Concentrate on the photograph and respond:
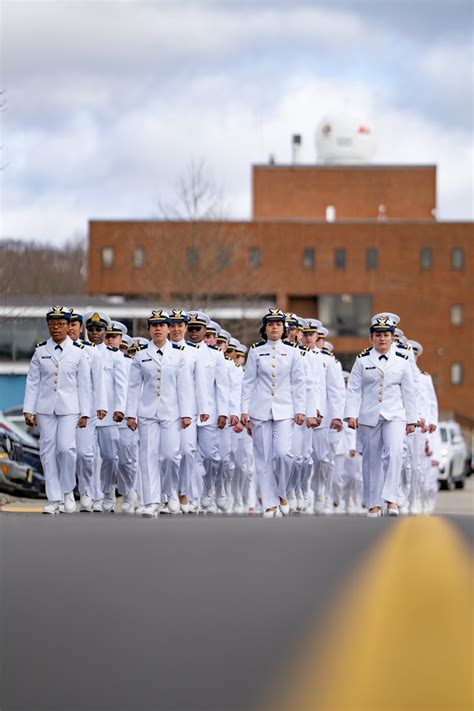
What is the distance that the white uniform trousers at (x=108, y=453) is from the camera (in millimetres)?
16694

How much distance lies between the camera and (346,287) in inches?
2992

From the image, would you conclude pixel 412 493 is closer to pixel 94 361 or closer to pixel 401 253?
pixel 94 361

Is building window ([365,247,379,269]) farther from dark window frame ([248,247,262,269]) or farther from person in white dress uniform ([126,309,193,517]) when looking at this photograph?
person in white dress uniform ([126,309,193,517])

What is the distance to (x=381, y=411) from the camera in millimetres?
14727

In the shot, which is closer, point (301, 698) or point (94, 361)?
point (301, 698)

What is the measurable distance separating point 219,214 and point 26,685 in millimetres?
33116

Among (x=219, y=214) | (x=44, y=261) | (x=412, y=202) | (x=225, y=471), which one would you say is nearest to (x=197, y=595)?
(x=225, y=471)

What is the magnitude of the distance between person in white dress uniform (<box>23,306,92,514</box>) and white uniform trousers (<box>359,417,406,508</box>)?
2.84 m

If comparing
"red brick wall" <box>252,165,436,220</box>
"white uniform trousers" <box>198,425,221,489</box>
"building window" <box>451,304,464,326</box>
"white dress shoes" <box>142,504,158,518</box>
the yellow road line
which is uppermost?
"red brick wall" <box>252,165,436,220</box>

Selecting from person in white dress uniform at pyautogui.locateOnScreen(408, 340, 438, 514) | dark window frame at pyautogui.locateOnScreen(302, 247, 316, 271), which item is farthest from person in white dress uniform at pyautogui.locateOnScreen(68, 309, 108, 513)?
dark window frame at pyautogui.locateOnScreen(302, 247, 316, 271)

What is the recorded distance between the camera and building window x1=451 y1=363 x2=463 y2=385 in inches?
3014

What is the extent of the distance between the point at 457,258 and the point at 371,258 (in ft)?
14.2

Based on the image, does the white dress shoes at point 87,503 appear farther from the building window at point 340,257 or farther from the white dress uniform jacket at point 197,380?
the building window at point 340,257

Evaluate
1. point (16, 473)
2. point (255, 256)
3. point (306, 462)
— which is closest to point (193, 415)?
point (306, 462)
